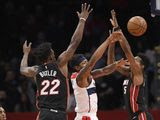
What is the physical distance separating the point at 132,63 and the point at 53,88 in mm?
1468

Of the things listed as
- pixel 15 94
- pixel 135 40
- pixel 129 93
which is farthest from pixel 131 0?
pixel 129 93

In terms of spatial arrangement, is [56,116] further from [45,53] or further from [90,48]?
[90,48]

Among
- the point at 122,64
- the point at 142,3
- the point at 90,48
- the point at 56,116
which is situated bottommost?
the point at 56,116

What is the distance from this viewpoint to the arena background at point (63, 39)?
1383cm

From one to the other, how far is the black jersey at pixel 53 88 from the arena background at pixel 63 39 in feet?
14.5

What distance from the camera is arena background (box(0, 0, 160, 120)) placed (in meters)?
13.8

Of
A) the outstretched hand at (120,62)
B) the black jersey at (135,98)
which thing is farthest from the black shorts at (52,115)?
the black jersey at (135,98)

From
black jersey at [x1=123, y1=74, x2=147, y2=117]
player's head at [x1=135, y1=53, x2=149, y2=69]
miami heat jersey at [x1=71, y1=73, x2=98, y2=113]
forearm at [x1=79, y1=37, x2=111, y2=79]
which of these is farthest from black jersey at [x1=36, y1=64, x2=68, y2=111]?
player's head at [x1=135, y1=53, x2=149, y2=69]

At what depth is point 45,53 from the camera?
345 inches

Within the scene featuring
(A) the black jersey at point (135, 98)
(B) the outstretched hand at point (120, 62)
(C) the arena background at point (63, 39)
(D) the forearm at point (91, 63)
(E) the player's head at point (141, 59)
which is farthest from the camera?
(C) the arena background at point (63, 39)

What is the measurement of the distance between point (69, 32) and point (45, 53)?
8122 mm

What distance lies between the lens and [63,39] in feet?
53.9

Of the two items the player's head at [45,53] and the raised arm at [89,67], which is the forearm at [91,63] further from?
the player's head at [45,53]

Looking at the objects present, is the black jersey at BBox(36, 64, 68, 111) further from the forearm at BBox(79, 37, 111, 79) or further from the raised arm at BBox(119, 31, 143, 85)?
the raised arm at BBox(119, 31, 143, 85)
